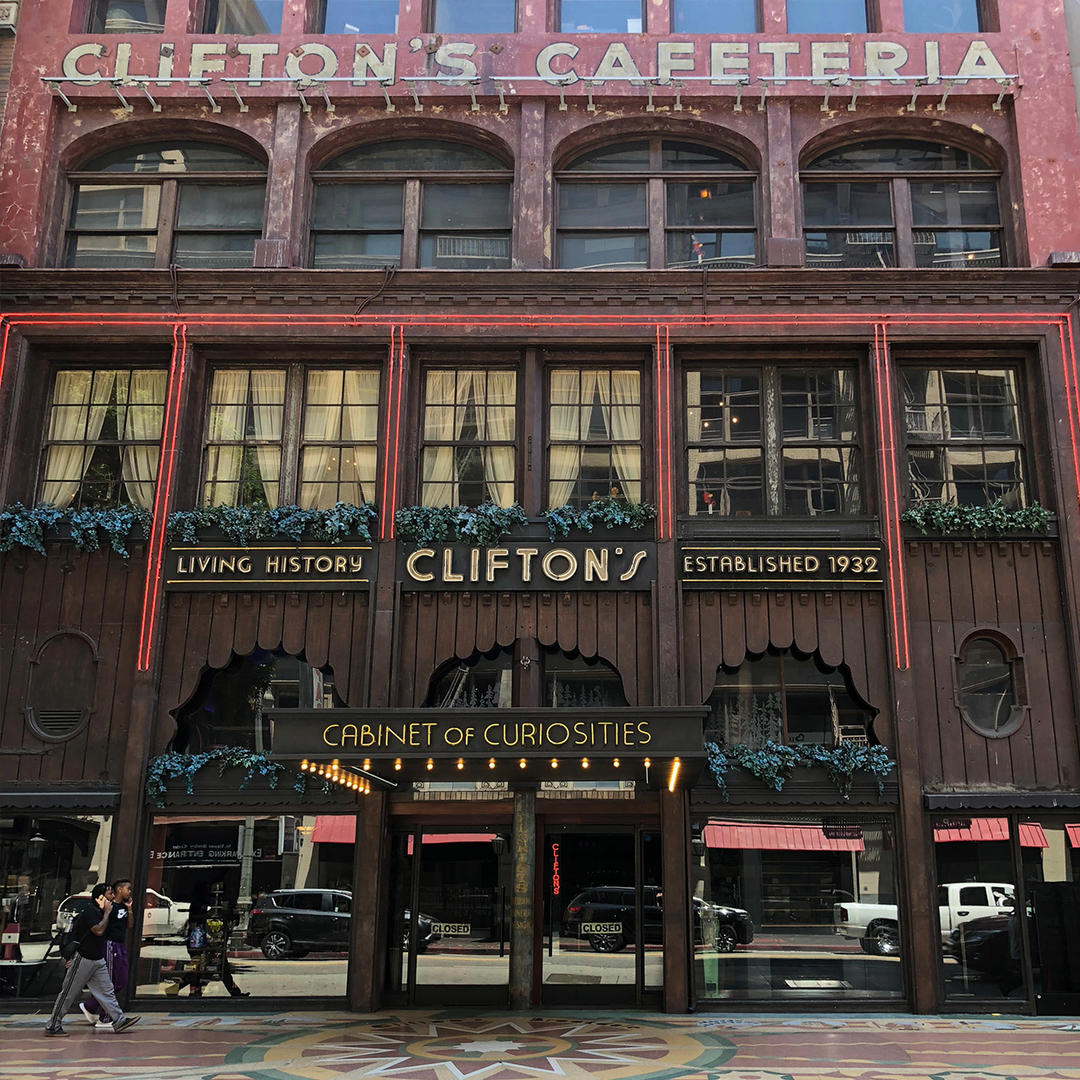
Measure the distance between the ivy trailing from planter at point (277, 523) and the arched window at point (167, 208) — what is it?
14.4 ft

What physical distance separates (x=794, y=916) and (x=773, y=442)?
22.4ft

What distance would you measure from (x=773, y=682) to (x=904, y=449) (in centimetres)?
404

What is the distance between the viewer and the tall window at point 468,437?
58.4 ft

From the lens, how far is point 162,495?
17.4 meters

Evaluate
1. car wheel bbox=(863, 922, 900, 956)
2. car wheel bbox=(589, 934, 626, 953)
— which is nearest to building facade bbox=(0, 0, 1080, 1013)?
car wheel bbox=(863, 922, 900, 956)

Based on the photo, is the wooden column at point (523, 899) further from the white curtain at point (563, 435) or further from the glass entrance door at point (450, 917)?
the white curtain at point (563, 435)

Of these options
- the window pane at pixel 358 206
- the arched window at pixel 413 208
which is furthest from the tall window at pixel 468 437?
the window pane at pixel 358 206

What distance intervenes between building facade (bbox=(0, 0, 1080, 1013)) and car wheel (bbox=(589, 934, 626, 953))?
137 millimetres

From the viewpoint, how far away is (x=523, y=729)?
1374 cm

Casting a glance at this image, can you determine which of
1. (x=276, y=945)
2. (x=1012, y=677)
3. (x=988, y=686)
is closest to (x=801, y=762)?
(x=988, y=686)

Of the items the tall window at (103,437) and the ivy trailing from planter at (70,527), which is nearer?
the ivy trailing from planter at (70,527)

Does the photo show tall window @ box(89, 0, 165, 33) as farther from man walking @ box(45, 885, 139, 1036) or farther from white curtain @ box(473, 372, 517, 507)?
man walking @ box(45, 885, 139, 1036)

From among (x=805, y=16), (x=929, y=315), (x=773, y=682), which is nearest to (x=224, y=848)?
(x=773, y=682)

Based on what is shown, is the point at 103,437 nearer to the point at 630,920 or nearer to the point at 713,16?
the point at 630,920
